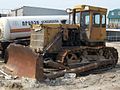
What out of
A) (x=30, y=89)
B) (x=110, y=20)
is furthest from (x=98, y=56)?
(x=110, y=20)

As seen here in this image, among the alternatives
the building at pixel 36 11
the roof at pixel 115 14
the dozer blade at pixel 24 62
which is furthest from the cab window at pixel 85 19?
the roof at pixel 115 14

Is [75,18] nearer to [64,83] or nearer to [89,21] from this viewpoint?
[89,21]

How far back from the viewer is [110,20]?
6425cm

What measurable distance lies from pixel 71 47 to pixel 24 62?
3133 millimetres

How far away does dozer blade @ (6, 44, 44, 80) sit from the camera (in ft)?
44.4

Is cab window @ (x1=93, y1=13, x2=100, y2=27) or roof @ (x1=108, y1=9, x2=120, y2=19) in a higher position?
cab window @ (x1=93, y1=13, x2=100, y2=27)

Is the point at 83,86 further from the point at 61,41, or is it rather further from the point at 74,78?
the point at 61,41

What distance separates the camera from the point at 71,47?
55.5 feet

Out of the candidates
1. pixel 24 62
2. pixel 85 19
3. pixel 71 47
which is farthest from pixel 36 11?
pixel 24 62

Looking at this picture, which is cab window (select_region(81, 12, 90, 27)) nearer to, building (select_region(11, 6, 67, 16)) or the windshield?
the windshield

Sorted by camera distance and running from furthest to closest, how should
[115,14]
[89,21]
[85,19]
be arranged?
[115,14], [85,19], [89,21]

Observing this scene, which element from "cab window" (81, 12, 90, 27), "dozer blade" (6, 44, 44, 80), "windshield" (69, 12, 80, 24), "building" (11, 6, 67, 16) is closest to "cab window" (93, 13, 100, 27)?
"cab window" (81, 12, 90, 27)

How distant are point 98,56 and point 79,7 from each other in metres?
2.55

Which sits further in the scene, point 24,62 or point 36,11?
point 36,11
